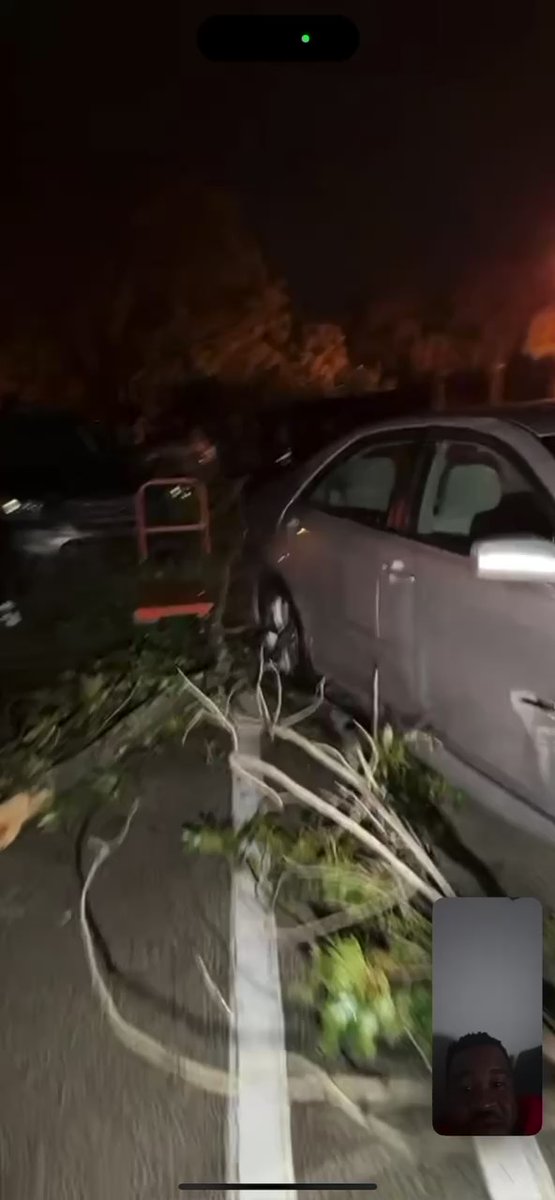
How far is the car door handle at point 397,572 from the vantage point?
1379 millimetres

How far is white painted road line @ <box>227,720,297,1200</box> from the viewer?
124 cm

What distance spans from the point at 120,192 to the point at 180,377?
0.79 ft

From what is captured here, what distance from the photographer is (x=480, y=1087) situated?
129 centimetres

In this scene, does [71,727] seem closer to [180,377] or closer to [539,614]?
[180,377]

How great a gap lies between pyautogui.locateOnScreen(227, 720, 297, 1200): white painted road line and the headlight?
39 centimetres

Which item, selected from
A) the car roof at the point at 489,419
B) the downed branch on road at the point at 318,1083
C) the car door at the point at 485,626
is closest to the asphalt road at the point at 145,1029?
the downed branch on road at the point at 318,1083

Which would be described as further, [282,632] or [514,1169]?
[282,632]

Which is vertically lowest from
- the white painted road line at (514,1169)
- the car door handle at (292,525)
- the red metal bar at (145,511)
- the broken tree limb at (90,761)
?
the white painted road line at (514,1169)

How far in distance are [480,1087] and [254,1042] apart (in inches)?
11.1

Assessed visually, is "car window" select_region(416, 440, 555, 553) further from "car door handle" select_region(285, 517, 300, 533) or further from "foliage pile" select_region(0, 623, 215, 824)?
"foliage pile" select_region(0, 623, 215, 824)

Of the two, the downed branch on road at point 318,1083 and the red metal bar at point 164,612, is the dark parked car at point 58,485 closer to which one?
the red metal bar at point 164,612

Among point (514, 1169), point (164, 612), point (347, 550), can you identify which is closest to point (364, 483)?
point (347, 550)

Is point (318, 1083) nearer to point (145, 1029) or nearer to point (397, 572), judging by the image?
point (145, 1029)

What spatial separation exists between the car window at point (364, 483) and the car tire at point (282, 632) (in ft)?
0.43
